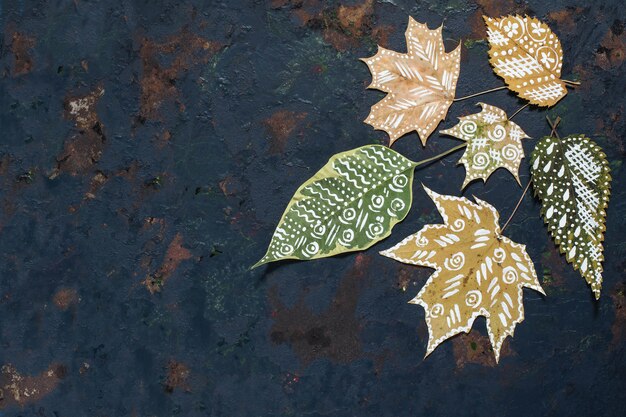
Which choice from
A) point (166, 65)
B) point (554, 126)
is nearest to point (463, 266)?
point (554, 126)

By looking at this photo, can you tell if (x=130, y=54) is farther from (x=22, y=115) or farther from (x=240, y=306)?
(x=240, y=306)

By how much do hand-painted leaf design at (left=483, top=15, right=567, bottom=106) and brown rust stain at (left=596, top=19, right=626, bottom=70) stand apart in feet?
0.24

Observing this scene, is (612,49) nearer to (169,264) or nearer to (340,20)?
(340,20)

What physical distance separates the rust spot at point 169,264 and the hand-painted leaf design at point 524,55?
1.50 feet

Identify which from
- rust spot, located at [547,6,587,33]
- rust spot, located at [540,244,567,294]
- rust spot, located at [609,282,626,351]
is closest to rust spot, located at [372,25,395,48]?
rust spot, located at [547,6,587,33]

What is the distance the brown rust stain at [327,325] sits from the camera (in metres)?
1.14

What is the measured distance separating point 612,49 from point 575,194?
0.20 m

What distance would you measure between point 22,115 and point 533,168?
0.65 metres

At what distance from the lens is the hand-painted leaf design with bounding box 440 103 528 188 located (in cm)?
117

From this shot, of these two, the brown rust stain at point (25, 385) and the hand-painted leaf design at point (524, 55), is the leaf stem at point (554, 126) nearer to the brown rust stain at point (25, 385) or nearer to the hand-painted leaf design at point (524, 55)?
the hand-painted leaf design at point (524, 55)

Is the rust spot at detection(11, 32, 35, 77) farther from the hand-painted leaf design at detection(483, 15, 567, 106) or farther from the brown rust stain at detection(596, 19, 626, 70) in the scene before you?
the brown rust stain at detection(596, 19, 626, 70)

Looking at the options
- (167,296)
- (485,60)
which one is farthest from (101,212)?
(485,60)

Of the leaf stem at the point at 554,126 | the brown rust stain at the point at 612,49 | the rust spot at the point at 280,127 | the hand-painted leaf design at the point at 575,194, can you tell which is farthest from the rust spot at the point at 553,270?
the rust spot at the point at 280,127

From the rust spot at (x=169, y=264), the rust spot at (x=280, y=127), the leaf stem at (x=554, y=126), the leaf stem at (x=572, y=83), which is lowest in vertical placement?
the rust spot at (x=169, y=264)
